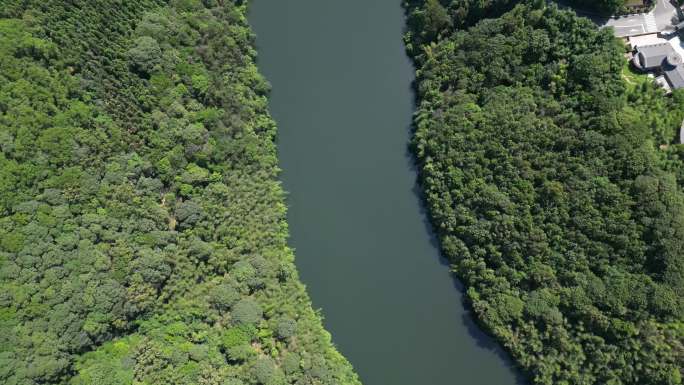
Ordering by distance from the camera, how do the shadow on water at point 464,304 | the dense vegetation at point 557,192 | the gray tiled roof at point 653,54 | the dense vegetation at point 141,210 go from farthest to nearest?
the shadow on water at point 464,304, the gray tiled roof at point 653,54, the dense vegetation at point 557,192, the dense vegetation at point 141,210

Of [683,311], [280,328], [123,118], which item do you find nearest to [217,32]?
[123,118]

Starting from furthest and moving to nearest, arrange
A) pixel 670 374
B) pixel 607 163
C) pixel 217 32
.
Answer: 1. pixel 217 32
2. pixel 607 163
3. pixel 670 374

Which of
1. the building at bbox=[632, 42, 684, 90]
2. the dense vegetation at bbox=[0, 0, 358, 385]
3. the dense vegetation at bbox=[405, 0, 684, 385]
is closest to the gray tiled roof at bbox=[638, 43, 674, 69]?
the building at bbox=[632, 42, 684, 90]

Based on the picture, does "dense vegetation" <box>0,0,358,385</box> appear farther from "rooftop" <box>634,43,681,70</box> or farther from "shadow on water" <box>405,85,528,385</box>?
"rooftop" <box>634,43,681,70</box>

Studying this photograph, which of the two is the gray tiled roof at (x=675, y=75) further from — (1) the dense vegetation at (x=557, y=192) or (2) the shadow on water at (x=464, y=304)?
(2) the shadow on water at (x=464, y=304)

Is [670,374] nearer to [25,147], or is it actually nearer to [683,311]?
[683,311]

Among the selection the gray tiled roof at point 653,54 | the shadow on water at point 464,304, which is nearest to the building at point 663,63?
the gray tiled roof at point 653,54
